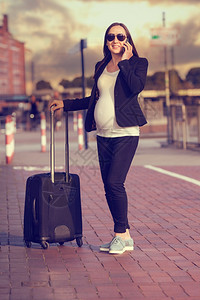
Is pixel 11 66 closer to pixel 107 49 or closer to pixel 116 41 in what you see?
pixel 107 49

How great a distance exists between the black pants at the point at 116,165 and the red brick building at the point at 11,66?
327 feet

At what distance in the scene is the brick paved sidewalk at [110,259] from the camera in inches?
193

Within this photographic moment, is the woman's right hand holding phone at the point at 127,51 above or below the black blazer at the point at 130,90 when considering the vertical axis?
above

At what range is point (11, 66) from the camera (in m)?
111

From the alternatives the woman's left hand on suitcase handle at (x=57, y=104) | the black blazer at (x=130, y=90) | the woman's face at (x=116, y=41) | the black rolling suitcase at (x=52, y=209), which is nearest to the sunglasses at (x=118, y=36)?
the woman's face at (x=116, y=41)

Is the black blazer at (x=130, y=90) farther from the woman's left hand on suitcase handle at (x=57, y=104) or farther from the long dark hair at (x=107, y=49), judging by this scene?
the woman's left hand on suitcase handle at (x=57, y=104)

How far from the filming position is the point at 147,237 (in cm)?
692

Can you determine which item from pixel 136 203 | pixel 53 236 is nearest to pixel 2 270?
pixel 53 236

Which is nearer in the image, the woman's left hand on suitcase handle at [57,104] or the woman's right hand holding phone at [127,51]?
the woman's right hand holding phone at [127,51]

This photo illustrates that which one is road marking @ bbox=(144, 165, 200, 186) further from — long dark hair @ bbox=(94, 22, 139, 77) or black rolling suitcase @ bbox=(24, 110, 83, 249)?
long dark hair @ bbox=(94, 22, 139, 77)

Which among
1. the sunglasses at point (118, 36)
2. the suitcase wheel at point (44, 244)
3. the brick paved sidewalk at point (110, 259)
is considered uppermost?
the sunglasses at point (118, 36)

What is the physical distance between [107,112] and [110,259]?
1.14 metres

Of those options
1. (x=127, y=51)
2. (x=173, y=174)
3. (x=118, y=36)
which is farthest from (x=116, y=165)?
(x=173, y=174)

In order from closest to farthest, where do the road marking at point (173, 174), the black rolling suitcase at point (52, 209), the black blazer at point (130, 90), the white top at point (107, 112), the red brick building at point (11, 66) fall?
the black blazer at point (130, 90) → the white top at point (107, 112) → the black rolling suitcase at point (52, 209) → the road marking at point (173, 174) → the red brick building at point (11, 66)
